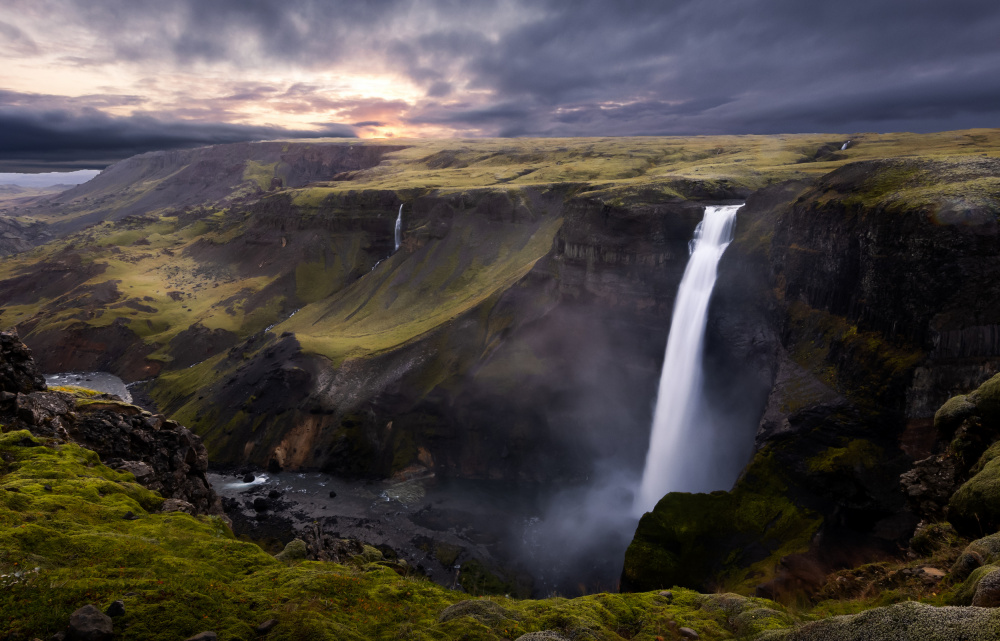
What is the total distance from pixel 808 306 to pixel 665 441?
18447 millimetres

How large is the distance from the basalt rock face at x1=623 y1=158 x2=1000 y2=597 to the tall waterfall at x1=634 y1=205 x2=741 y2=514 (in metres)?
10.0

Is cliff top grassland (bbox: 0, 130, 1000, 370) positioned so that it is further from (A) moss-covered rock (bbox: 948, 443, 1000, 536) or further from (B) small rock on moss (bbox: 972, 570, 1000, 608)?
(B) small rock on moss (bbox: 972, 570, 1000, 608)

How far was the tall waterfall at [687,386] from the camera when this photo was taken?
4694cm

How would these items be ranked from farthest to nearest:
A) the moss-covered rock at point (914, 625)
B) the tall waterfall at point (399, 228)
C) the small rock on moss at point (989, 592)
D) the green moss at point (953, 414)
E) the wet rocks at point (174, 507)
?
the tall waterfall at point (399, 228) < the wet rocks at point (174, 507) < the green moss at point (953, 414) < the small rock on moss at point (989, 592) < the moss-covered rock at point (914, 625)

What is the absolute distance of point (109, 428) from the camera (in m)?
25.1

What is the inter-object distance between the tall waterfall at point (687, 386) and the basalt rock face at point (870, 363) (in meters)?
10.0

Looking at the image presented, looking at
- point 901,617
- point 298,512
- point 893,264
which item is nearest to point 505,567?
point 298,512

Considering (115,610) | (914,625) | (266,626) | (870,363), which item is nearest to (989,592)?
(914,625)

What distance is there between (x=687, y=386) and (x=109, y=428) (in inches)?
1797

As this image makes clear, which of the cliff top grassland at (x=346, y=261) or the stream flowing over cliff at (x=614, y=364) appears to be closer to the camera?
the stream flowing over cliff at (x=614, y=364)

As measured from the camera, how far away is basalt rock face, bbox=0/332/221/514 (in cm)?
2202

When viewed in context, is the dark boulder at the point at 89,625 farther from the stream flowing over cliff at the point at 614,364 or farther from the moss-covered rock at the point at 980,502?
the moss-covered rock at the point at 980,502

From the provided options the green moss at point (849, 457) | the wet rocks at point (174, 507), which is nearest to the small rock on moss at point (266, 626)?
the wet rocks at point (174, 507)

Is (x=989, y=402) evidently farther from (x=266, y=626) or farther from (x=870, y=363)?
(x=266, y=626)
